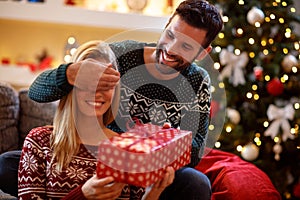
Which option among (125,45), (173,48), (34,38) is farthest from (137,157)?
(34,38)

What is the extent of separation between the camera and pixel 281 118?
2.69 meters

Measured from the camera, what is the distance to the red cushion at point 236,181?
6.02 ft

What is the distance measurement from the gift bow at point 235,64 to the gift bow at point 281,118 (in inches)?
9.5

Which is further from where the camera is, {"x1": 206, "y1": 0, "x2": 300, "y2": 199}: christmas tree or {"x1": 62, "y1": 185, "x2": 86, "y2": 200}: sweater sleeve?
{"x1": 206, "y1": 0, "x2": 300, "y2": 199}: christmas tree

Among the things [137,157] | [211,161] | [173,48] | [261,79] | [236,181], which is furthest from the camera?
[261,79]

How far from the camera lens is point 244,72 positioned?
2844 mm

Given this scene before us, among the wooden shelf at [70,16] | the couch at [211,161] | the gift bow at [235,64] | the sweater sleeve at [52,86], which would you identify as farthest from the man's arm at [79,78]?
the wooden shelf at [70,16]

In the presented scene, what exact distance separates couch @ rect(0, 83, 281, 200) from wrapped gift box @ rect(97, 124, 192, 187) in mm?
702

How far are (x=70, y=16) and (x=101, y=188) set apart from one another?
2.50 m

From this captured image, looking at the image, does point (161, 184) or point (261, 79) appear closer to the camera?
point (161, 184)

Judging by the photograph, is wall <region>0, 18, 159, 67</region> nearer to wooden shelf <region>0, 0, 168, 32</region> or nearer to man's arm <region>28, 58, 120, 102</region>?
wooden shelf <region>0, 0, 168, 32</region>

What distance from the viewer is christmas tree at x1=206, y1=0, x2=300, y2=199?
2.75 metres

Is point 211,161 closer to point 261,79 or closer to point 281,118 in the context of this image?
point 281,118

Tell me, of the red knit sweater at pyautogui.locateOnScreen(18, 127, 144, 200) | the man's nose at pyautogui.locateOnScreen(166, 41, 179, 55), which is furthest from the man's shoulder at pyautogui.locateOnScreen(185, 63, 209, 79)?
the red knit sweater at pyautogui.locateOnScreen(18, 127, 144, 200)
